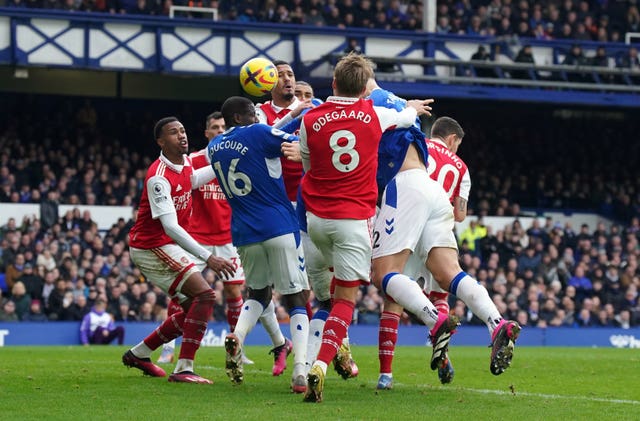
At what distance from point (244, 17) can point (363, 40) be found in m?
3.04

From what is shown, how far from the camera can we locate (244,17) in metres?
30.2

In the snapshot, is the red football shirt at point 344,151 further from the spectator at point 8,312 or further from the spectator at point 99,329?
the spectator at point 8,312

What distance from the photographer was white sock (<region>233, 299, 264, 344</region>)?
10.6 m

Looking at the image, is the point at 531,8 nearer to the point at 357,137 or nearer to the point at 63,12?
the point at 63,12

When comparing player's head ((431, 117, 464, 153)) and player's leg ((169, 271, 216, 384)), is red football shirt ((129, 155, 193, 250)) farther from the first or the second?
player's head ((431, 117, 464, 153))

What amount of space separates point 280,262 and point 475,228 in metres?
18.4

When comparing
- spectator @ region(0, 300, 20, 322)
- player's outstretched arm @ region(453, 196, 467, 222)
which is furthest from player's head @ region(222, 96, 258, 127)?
spectator @ region(0, 300, 20, 322)

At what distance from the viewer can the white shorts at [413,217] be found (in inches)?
396

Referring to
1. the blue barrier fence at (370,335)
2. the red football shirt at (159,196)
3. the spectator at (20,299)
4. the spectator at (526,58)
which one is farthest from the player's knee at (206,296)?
the spectator at (526,58)

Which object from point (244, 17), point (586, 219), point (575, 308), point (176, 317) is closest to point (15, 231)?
point (244, 17)

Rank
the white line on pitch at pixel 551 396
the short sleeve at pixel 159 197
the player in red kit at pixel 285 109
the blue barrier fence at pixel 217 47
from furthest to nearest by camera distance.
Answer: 1. the blue barrier fence at pixel 217 47
2. the player in red kit at pixel 285 109
3. the short sleeve at pixel 159 197
4. the white line on pitch at pixel 551 396

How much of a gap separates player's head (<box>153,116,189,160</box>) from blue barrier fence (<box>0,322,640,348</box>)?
10215 mm

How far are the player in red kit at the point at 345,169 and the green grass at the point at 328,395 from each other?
887 millimetres

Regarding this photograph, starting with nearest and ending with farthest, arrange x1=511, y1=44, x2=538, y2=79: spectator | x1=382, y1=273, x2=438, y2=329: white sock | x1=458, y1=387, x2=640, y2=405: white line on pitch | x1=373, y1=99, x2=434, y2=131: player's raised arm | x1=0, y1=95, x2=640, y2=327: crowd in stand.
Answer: x1=373, y1=99, x2=434, y2=131: player's raised arm < x1=382, y1=273, x2=438, y2=329: white sock < x1=458, y1=387, x2=640, y2=405: white line on pitch < x1=0, y1=95, x2=640, y2=327: crowd in stand < x1=511, y1=44, x2=538, y2=79: spectator
